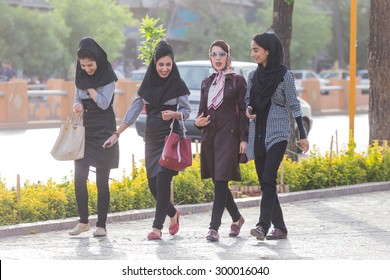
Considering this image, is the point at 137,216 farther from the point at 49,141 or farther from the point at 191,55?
the point at 191,55

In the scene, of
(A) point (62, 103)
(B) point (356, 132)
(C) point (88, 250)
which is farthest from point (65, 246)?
(A) point (62, 103)

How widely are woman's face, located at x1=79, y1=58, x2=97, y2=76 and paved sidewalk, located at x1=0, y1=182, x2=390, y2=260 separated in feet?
4.59

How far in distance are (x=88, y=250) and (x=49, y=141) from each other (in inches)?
618

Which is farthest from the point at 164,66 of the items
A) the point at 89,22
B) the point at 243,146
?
Answer: the point at 89,22

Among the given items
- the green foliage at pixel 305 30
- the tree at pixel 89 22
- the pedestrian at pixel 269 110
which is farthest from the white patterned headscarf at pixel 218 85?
the green foliage at pixel 305 30

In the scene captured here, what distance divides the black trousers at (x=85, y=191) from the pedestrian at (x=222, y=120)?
98 centimetres

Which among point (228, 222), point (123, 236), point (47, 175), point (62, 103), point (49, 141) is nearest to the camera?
point (123, 236)

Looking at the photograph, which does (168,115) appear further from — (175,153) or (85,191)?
(85,191)

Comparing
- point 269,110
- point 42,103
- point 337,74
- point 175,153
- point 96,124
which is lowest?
point 175,153

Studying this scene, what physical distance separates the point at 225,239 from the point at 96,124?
1.46 metres

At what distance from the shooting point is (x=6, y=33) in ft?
162

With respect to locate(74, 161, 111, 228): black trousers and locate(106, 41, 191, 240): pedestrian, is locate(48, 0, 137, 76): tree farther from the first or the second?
locate(106, 41, 191, 240): pedestrian

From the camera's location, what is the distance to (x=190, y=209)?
39.5ft

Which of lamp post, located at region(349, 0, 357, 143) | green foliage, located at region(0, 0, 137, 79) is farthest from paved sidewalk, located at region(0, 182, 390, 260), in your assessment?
green foliage, located at region(0, 0, 137, 79)
